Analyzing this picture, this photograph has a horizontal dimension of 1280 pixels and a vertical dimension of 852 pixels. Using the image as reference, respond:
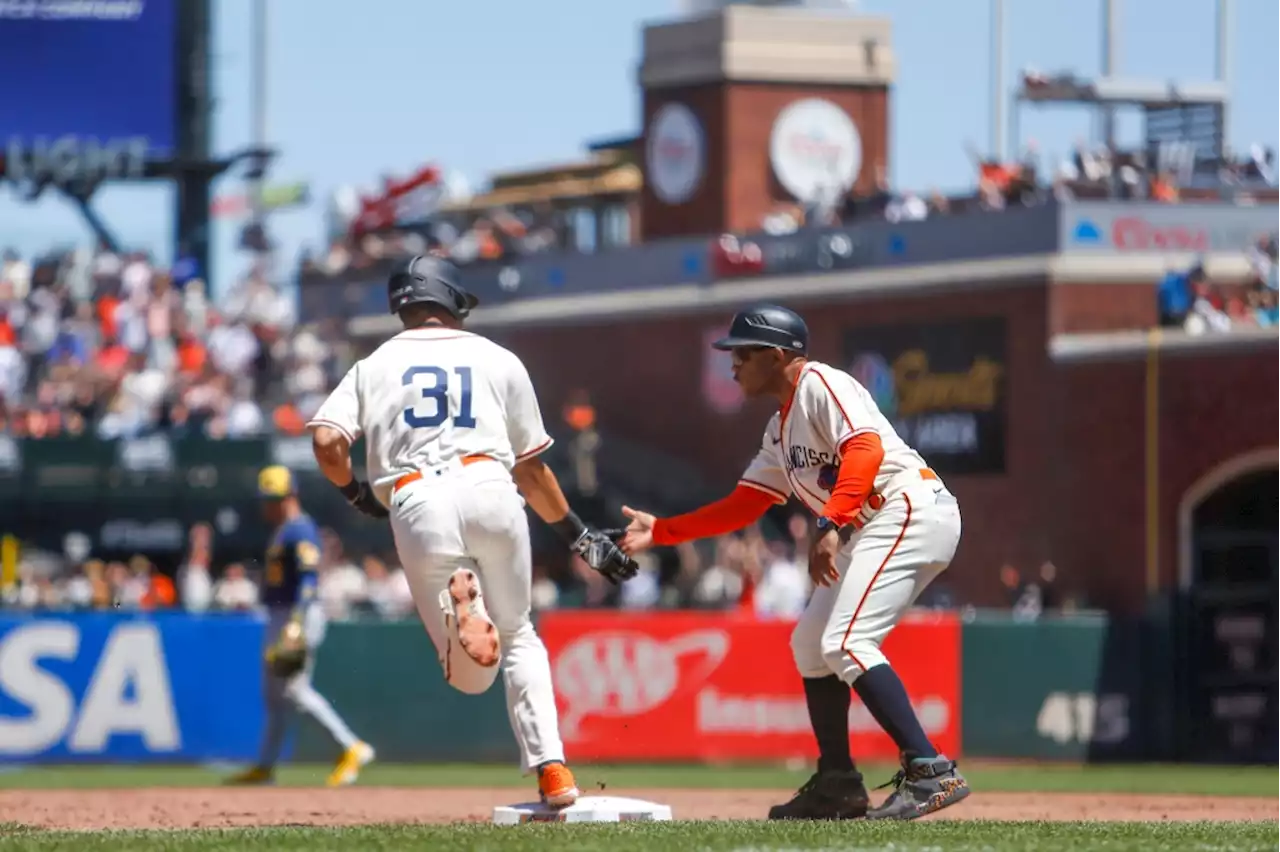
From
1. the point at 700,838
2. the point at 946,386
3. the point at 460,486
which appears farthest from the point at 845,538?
the point at 946,386

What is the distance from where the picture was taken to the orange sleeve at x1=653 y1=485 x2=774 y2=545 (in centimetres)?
967

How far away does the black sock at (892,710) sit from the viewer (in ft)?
29.8

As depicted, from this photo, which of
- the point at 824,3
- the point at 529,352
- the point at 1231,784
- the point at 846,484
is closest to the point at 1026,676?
the point at 1231,784

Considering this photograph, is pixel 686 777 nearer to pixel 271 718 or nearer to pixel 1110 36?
pixel 271 718

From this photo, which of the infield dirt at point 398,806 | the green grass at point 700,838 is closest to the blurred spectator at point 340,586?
the infield dirt at point 398,806

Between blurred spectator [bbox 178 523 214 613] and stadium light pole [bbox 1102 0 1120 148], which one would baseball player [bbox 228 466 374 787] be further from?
stadium light pole [bbox 1102 0 1120 148]

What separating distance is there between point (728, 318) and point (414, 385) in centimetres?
2201

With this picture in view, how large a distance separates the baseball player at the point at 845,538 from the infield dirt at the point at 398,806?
1.30 m

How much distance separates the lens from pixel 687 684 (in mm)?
18797

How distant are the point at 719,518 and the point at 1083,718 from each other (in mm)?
11154

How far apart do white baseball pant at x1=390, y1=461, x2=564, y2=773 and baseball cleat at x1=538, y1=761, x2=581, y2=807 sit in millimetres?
37

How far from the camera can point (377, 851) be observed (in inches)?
294

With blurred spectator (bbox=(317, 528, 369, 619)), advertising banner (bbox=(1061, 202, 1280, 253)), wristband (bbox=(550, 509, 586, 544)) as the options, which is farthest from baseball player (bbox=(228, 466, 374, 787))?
advertising banner (bbox=(1061, 202, 1280, 253))

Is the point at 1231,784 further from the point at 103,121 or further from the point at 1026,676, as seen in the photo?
the point at 103,121
